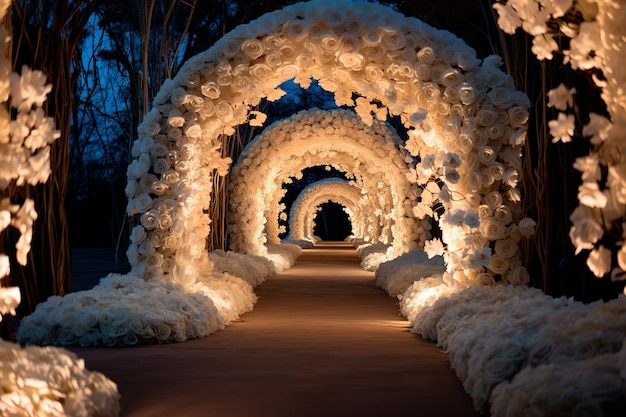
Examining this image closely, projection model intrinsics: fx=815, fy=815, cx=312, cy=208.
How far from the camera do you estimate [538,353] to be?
3.62 meters

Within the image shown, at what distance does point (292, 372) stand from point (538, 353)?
5.17 feet

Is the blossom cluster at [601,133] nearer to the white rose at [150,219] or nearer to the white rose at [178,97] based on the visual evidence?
the white rose at [178,97]

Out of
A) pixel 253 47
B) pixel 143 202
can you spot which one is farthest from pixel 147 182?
pixel 253 47

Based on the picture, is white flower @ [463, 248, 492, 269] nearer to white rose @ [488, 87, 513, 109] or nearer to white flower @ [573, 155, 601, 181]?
white rose @ [488, 87, 513, 109]

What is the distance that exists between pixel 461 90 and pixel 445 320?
205 centimetres

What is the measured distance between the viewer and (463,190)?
6.99 m

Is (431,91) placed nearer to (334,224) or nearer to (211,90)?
(211,90)

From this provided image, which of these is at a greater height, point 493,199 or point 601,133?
point 601,133

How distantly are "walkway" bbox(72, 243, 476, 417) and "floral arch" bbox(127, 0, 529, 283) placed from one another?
1.05 m

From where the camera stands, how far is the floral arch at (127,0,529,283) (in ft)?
22.3

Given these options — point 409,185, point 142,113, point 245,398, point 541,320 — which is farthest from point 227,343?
point 409,185

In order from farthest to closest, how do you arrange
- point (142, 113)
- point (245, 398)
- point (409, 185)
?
point (409, 185) → point (142, 113) → point (245, 398)

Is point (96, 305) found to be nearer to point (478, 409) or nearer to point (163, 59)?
point (478, 409)

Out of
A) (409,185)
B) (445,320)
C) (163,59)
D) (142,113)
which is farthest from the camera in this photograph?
(409,185)
